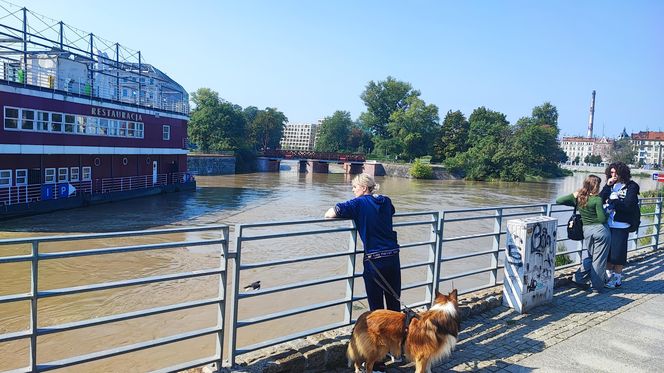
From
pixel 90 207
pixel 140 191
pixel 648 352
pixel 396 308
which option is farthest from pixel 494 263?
pixel 140 191

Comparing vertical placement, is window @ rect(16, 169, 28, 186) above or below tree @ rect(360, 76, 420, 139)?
below

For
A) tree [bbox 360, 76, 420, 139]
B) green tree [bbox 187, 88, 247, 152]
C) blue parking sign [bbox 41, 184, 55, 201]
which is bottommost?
blue parking sign [bbox 41, 184, 55, 201]

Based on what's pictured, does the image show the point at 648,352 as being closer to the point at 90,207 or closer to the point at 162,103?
the point at 90,207

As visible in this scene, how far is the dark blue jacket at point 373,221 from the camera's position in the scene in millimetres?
4449

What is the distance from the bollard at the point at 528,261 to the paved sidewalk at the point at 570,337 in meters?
0.20

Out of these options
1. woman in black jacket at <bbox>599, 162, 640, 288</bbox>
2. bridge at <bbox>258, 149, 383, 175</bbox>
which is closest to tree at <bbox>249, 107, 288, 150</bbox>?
bridge at <bbox>258, 149, 383, 175</bbox>

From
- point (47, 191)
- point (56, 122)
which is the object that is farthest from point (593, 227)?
point (56, 122)

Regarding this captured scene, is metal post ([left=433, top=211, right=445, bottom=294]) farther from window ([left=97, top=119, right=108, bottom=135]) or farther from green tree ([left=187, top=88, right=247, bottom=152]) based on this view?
green tree ([left=187, top=88, right=247, bottom=152])

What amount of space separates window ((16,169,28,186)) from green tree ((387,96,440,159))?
224 feet

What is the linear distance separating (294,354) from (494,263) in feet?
12.4

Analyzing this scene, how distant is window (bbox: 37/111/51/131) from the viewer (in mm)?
22922

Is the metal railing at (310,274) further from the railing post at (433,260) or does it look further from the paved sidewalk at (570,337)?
the paved sidewalk at (570,337)

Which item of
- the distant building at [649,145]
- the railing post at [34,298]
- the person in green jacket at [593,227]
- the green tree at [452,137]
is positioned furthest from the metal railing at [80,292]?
the distant building at [649,145]

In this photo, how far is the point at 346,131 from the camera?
117m
